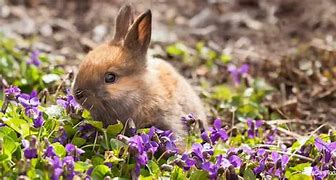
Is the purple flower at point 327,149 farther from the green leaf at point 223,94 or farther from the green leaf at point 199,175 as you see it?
the green leaf at point 223,94

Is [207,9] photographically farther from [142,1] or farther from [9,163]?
[9,163]

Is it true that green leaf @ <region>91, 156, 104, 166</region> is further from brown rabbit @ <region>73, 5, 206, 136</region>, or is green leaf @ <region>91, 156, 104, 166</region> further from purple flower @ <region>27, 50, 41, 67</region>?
purple flower @ <region>27, 50, 41, 67</region>

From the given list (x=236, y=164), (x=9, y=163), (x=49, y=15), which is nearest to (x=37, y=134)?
(x=9, y=163)

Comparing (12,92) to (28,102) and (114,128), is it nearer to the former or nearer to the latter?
(28,102)

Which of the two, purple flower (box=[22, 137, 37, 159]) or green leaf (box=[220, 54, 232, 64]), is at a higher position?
green leaf (box=[220, 54, 232, 64])

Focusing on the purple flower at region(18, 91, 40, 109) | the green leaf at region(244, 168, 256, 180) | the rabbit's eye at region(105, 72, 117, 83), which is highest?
the rabbit's eye at region(105, 72, 117, 83)

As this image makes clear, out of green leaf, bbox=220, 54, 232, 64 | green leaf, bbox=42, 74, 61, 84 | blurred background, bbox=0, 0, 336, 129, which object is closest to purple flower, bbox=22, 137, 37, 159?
green leaf, bbox=42, 74, 61, 84

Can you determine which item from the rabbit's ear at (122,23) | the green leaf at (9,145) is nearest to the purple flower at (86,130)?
the green leaf at (9,145)

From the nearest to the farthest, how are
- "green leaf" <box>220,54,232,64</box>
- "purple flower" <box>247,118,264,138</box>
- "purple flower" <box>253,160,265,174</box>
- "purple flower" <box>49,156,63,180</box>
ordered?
1. "purple flower" <box>49,156,63,180</box>
2. "purple flower" <box>253,160,265,174</box>
3. "purple flower" <box>247,118,264,138</box>
4. "green leaf" <box>220,54,232,64</box>
